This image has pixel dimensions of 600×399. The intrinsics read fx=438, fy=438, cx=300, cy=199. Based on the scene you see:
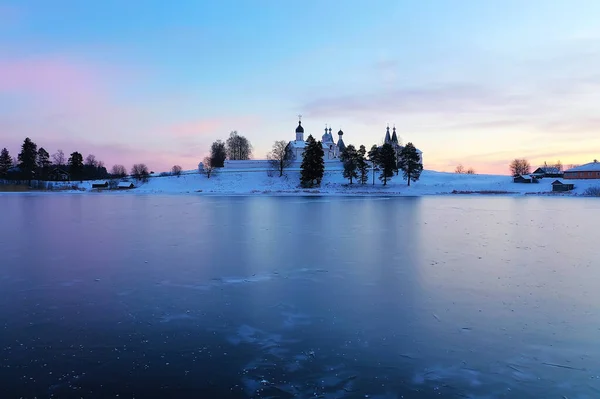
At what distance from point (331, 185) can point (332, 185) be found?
0.20 meters

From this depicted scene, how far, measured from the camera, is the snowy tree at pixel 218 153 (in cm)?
10775

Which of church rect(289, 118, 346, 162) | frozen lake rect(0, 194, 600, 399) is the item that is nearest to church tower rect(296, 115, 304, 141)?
church rect(289, 118, 346, 162)

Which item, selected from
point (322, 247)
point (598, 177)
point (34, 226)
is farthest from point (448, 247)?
point (598, 177)

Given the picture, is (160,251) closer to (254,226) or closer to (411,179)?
(254,226)

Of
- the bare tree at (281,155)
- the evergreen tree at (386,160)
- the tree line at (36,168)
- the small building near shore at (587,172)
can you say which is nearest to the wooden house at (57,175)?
the tree line at (36,168)

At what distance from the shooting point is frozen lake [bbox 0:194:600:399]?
4.92 meters

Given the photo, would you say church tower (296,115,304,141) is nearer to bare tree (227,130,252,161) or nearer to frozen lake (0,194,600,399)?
bare tree (227,130,252,161)

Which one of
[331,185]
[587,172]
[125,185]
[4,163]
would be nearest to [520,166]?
[587,172]

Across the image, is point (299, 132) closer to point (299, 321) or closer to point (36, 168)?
point (36, 168)

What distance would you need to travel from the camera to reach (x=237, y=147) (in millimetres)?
112062

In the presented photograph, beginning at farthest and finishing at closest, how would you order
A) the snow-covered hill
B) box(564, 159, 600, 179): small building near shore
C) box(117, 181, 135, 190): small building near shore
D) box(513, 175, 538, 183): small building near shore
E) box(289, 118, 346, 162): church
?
box(289, 118, 346, 162): church → box(117, 181, 135, 190): small building near shore → box(513, 175, 538, 183): small building near shore → box(564, 159, 600, 179): small building near shore → the snow-covered hill

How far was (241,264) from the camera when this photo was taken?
452 inches

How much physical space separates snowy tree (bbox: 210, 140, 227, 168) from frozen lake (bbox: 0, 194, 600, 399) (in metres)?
94.9

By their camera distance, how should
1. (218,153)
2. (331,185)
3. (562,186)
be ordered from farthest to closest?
(218,153), (331,185), (562,186)
